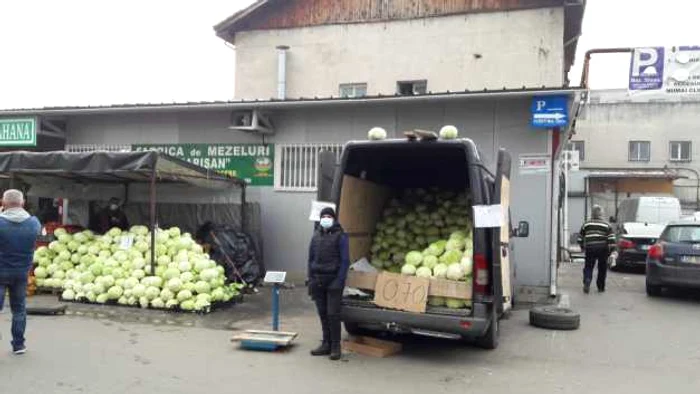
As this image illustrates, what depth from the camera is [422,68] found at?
62.8 ft

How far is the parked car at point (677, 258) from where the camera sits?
11594 mm

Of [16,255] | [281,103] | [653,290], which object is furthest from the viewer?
[653,290]

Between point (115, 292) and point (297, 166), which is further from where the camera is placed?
point (297, 166)

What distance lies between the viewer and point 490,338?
7602 mm

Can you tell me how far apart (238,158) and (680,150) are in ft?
101

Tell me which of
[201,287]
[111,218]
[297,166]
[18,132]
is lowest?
[201,287]

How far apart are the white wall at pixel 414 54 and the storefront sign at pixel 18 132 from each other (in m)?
8.51

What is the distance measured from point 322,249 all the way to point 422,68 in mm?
13032

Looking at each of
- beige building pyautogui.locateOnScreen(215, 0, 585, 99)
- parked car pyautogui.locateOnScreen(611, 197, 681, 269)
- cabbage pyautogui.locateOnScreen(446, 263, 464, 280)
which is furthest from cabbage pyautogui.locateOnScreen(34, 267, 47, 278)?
parked car pyautogui.locateOnScreen(611, 197, 681, 269)

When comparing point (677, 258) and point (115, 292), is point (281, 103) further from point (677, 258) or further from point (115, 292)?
point (677, 258)

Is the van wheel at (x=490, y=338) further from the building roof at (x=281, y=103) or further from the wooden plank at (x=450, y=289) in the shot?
the building roof at (x=281, y=103)

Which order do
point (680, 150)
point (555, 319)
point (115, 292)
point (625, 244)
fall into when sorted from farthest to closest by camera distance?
point (680, 150)
point (625, 244)
point (115, 292)
point (555, 319)

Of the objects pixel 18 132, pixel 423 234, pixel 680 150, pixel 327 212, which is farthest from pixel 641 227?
pixel 680 150

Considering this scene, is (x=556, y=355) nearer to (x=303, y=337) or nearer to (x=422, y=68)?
(x=303, y=337)
